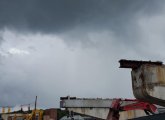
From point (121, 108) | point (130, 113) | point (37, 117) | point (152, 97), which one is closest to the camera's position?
point (152, 97)

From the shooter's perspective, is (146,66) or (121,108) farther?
(121,108)

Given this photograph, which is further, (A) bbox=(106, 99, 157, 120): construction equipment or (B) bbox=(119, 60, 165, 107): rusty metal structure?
(A) bbox=(106, 99, 157, 120): construction equipment

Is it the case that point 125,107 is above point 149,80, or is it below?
below

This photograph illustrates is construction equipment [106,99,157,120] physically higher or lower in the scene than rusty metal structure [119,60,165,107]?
lower

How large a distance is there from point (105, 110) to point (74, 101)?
369cm

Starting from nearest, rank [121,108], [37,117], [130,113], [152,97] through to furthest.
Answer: [152,97] < [121,108] < [130,113] < [37,117]

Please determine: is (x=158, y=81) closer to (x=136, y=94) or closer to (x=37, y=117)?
(x=136, y=94)

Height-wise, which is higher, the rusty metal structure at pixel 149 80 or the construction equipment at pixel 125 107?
the rusty metal structure at pixel 149 80

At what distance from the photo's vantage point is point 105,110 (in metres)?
40.6

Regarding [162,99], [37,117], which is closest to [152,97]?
[162,99]

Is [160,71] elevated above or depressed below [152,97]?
above

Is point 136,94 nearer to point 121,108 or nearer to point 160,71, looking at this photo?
point 160,71

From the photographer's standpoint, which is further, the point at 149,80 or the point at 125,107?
the point at 125,107

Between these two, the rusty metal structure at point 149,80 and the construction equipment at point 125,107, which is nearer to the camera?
the rusty metal structure at point 149,80
